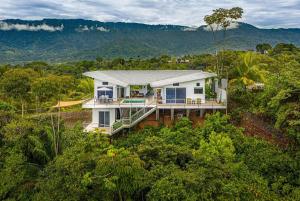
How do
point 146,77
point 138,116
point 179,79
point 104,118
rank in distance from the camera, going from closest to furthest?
point 138,116, point 104,118, point 179,79, point 146,77

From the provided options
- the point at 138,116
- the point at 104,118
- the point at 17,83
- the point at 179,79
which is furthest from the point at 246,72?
the point at 17,83

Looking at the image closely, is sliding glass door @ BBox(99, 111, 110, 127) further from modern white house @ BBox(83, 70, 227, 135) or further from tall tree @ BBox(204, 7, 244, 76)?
tall tree @ BBox(204, 7, 244, 76)

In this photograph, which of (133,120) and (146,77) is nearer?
(133,120)

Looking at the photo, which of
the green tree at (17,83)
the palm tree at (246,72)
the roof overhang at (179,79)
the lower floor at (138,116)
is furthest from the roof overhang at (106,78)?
the palm tree at (246,72)

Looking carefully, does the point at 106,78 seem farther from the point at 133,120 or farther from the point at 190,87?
the point at 190,87

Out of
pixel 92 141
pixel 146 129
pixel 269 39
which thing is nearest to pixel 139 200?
pixel 92 141

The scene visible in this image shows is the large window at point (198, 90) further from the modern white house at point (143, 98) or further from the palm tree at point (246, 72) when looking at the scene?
the palm tree at point (246, 72)

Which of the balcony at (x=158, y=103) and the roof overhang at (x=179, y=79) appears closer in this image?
the balcony at (x=158, y=103)

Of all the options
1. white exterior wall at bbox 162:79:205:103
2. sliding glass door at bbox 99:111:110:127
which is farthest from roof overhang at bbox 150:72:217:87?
sliding glass door at bbox 99:111:110:127
